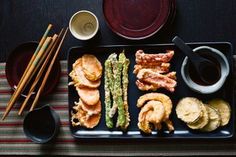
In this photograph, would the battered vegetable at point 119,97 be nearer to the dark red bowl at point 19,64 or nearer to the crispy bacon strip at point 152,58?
the crispy bacon strip at point 152,58

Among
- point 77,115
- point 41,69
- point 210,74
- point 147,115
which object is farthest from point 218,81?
point 41,69

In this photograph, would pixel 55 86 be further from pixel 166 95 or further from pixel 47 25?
pixel 166 95

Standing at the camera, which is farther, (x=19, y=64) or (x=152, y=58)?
(x=19, y=64)

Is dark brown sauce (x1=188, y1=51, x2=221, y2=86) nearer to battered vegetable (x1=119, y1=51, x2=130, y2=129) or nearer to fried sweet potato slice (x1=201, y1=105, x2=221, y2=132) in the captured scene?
fried sweet potato slice (x1=201, y1=105, x2=221, y2=132)

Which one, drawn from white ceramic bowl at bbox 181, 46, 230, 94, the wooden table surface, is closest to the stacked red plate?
the wooden table surface

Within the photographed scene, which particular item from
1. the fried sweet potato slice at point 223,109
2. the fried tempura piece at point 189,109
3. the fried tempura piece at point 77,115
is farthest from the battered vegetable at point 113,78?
the fried sweet potato slice at point 223,109

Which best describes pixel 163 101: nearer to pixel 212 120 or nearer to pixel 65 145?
pixel 212 120
